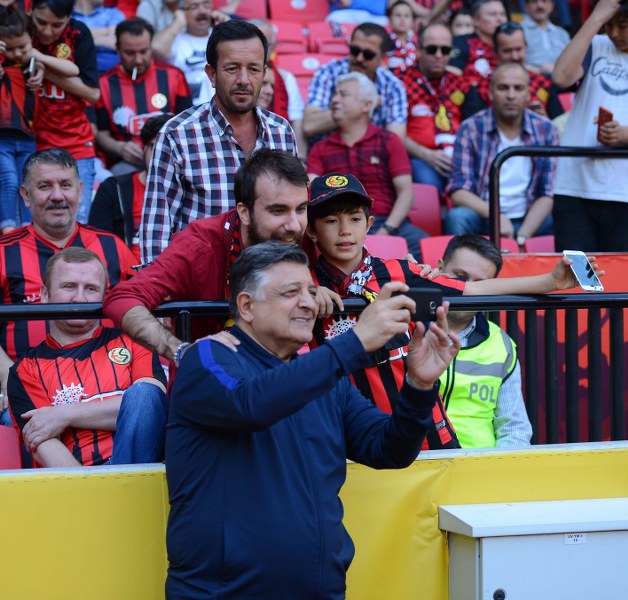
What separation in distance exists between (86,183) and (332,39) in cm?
484

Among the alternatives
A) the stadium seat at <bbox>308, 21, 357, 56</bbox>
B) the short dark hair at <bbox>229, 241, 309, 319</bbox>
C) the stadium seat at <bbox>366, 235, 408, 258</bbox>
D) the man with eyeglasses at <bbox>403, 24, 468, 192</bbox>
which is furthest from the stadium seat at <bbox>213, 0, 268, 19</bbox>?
the short dark hair at <bbox>229, 241, 309, 319</bbox>

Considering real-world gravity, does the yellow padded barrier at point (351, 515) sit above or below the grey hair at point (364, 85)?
below

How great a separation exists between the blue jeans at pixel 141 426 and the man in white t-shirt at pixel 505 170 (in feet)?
14.1

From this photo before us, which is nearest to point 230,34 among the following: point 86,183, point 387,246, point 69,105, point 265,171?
point 265,171

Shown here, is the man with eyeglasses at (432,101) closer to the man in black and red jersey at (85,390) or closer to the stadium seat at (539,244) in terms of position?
the stadium seat at (539,244)

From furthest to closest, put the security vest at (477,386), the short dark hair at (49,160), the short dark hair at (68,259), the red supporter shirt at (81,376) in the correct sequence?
the short dark hair at (49,160), the short dark hair at (68,259), the security vest at (477,386), the red supporter shirt at (81,376)

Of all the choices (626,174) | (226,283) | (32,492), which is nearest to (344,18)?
(626,174)

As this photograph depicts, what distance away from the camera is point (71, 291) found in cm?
436

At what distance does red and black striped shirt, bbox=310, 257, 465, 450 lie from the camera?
3686mm

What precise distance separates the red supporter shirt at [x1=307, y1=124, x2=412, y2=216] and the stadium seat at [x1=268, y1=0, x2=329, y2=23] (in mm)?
4606

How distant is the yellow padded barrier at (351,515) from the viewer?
3.42m

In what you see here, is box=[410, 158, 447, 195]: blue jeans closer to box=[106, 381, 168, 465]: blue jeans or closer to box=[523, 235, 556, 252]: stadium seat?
box=[523, 235, 556, 252]: stadium seat

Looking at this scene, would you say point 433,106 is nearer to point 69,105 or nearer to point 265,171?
point 69,105

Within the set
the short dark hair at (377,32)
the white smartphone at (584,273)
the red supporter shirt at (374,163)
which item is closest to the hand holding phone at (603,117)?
the red supporter shirt at (374,163)
